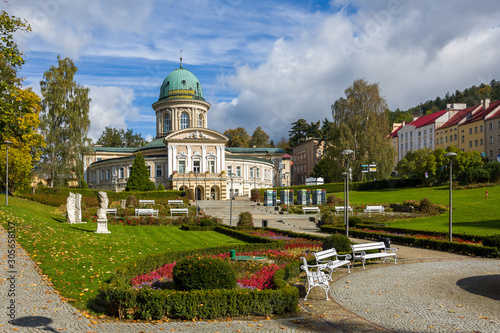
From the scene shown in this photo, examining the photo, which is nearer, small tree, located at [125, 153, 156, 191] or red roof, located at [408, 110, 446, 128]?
small tree, located at [125, 153, 156, 191]

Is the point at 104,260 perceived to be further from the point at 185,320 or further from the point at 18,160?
the point at 18,160

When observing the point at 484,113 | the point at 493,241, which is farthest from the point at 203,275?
the point at 484,113

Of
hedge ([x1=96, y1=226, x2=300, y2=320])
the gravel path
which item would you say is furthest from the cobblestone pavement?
hedge ([x1=96, y1=226, x2=300, y2=320])

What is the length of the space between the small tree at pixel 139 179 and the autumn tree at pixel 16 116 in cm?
1664

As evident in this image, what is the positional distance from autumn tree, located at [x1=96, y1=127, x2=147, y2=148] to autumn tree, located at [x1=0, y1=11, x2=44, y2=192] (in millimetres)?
67138

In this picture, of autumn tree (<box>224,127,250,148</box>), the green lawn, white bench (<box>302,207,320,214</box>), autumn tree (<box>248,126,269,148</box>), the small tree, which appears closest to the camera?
the green lawn

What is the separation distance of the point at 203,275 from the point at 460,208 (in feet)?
116

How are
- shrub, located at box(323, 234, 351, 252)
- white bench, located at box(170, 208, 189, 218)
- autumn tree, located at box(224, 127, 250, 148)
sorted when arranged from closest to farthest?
shrub, located at box(323, 234, 351, 252), white bench, located at box(170, 208, 189, 218), autumn tree, located at box(224, 127, 250, 148)

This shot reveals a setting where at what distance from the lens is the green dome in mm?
81944

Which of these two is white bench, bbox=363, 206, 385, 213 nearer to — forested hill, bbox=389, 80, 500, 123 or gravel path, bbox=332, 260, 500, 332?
gravel path, bbox=332, 260, 500, 332

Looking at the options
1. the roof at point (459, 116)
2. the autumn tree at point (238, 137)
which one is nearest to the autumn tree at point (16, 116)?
the autumn tree at point (238, 137)

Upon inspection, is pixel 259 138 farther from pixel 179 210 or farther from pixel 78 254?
pixel 78 254

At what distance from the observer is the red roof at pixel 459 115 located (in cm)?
8271

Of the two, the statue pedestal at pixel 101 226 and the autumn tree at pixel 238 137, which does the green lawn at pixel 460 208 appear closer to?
the statue pedestal at pixel 101 226
